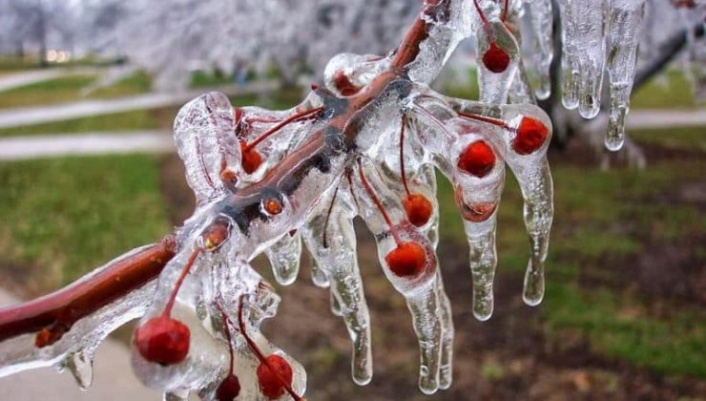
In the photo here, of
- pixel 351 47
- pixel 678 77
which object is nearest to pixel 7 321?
pixel 351 47

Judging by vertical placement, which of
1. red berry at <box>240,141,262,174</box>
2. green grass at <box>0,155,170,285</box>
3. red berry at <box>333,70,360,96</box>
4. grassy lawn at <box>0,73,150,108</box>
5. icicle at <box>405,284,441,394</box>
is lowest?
grassy lawn at <box>0,73,150,108</box>

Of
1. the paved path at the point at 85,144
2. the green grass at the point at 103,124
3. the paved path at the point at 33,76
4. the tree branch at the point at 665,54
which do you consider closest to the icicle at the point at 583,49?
the tree branch at the point at 665,54

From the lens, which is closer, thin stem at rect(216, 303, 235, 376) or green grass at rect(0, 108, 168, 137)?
thin stem at rect(216, 303, 235, 376)

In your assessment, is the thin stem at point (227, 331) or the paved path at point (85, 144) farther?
the paved path at point (85, 144)

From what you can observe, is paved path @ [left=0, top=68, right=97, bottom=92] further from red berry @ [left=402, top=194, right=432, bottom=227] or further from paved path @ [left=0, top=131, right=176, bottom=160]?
red berry @ [left=402, top=194, right=432, bottom=227]

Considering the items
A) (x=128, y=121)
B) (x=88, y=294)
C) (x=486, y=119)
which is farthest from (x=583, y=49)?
(x=128, y=121)

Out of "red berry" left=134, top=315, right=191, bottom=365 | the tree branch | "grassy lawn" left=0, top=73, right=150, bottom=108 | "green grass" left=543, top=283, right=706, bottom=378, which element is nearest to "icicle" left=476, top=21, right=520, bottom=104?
"red berry" left=134, top=315, right=191, bottom=365

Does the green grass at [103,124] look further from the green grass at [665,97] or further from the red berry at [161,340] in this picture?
the red berry at [161,340]

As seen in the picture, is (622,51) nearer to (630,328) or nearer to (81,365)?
(81,365)
